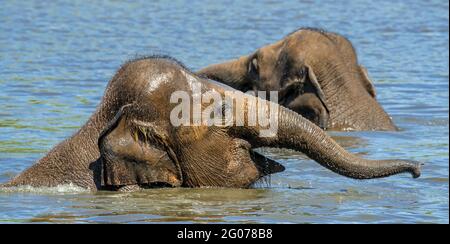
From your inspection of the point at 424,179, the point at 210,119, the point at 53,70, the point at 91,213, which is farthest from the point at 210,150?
the point at 53,70

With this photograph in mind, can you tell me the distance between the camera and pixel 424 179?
12.4 m

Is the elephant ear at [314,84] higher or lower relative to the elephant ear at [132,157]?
higher

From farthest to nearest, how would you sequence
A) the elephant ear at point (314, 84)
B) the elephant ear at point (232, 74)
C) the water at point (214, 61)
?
the elephant ear at point (232, 74), the elephant ear at point (314, 84), the water at point (214, 61)

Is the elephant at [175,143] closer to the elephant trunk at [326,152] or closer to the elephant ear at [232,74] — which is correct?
the elephant trunk at [326,152]

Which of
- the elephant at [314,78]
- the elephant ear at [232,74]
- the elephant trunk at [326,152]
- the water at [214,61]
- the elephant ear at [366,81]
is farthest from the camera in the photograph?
the elephant ear at [366,81]

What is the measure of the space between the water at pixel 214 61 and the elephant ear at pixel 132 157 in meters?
0.21

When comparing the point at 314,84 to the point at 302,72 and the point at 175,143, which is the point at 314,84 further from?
the point at 175,143

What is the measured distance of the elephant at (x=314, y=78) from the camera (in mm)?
15523

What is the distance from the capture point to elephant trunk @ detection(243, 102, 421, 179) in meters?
10.0

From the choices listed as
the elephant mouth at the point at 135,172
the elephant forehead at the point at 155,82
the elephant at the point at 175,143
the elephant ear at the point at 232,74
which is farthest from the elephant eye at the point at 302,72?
the elephant forehead at the point at 155,82

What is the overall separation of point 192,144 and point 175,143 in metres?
0.14

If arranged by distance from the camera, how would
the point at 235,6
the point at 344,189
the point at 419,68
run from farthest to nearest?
the point at 235,6
the point at 419,68
the point at 344,189

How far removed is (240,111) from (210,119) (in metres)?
0.26
